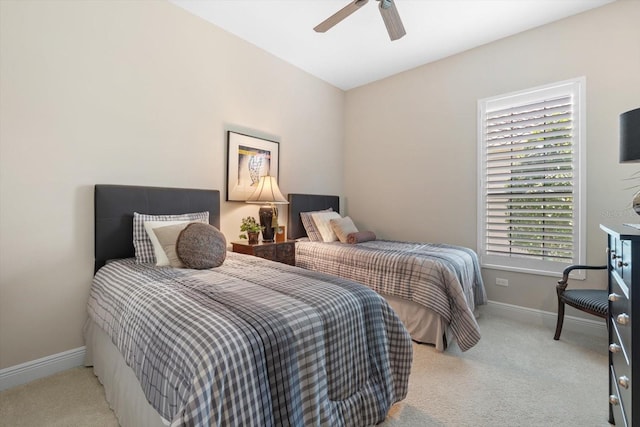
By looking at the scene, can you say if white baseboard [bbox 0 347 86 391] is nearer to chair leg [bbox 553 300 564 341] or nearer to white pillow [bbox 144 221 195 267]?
white pillow [bbox 144 221 195 267]

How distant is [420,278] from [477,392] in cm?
88

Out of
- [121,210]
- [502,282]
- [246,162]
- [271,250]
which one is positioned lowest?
[502,282]

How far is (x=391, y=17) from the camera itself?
2262 millimetres

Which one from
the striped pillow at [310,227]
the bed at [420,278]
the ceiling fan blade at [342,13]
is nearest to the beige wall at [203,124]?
the striped pillow at [310,227]

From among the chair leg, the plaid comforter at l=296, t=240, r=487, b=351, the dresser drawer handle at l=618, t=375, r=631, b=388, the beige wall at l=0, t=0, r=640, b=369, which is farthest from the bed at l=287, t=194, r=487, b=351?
the dresser drawer handle at l=618, t=375, r=631, b=388

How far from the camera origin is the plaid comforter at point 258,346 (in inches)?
38.6

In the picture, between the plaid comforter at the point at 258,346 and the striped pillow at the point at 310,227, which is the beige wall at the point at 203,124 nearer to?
the striped pillow at the point at 310,227

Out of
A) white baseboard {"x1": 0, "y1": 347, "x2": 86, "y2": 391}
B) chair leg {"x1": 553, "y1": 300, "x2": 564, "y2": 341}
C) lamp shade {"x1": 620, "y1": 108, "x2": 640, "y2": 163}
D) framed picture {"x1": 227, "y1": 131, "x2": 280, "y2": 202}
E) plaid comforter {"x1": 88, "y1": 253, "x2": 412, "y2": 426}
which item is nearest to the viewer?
plaid comforter {"x1": 88, "y1": 253, "x2": 412, "y2": 426}

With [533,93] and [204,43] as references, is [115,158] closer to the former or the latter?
[204,43]

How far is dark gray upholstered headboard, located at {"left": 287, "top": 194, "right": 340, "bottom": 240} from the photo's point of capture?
370 centimetres

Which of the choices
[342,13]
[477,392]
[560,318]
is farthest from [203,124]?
[560,318]

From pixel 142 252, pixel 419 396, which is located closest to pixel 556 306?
pixel 419 396

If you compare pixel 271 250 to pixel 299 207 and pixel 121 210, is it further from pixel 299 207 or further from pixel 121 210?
pixel 121 210

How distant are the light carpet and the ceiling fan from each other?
8.70 feet
